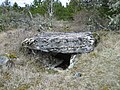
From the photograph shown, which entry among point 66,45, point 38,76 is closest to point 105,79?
point 38,76

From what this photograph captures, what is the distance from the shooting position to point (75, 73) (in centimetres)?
816

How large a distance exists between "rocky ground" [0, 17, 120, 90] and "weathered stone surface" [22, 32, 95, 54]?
0.38 m

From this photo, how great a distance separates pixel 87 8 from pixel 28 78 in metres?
8.71

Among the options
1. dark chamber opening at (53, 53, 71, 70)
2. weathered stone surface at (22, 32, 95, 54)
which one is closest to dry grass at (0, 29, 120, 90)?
weathered stone surface at (22, 32, 95, 54)

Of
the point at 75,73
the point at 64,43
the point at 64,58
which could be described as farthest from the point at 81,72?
the point at 64,58

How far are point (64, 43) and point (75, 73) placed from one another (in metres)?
2.35

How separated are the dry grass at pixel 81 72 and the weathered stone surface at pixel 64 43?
39 centimetres

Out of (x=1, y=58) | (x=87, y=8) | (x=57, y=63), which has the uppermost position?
(x=87, y=8)

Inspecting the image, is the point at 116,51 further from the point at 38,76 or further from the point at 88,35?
the point at 38,76

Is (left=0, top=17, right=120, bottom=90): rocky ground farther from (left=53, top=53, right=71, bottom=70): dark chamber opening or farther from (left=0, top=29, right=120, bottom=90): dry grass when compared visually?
(left=53, top=53, right=71, bottom=70): dark chamber opening

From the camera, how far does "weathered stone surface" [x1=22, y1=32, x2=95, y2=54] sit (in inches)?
397

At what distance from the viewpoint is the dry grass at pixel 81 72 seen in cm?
675

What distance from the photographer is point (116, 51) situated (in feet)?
30.5

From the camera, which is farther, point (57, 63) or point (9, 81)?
point (57, 63)
